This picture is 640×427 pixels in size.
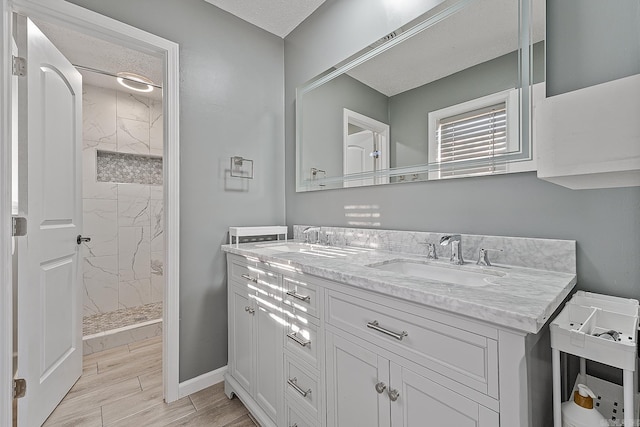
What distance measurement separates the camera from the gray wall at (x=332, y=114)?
66.1 inches

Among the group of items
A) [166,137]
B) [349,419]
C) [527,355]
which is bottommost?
[349,419]

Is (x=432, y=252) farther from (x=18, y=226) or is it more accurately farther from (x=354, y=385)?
(x=18, y=226)

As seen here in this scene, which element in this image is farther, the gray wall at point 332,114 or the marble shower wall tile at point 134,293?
the marble shower wall tile at point 134,293

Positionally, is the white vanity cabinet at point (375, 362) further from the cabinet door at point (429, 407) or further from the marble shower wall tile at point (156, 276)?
the marble shower wall tile at point (156, 276)

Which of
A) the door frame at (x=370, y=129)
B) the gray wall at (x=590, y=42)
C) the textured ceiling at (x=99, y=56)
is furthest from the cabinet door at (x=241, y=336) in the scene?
the textured ceiling at (x=99, y=56)

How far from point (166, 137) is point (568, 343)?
2.01 m

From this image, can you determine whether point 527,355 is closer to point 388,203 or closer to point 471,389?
point 471,389

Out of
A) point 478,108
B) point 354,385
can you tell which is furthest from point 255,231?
point 478,108

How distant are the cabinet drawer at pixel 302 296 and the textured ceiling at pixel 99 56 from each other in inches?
76.4

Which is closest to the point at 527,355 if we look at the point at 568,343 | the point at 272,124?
the point at 568,343

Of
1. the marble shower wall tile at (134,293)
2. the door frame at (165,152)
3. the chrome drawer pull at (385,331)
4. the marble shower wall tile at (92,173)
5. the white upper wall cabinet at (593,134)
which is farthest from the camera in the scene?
the marble shower wall tile at (134,293)

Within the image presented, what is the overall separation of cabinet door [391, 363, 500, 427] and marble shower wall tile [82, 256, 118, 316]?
3.20 m

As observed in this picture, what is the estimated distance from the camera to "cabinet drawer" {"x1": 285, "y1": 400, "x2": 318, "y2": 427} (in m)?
1.20

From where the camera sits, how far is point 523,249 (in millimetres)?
1094
